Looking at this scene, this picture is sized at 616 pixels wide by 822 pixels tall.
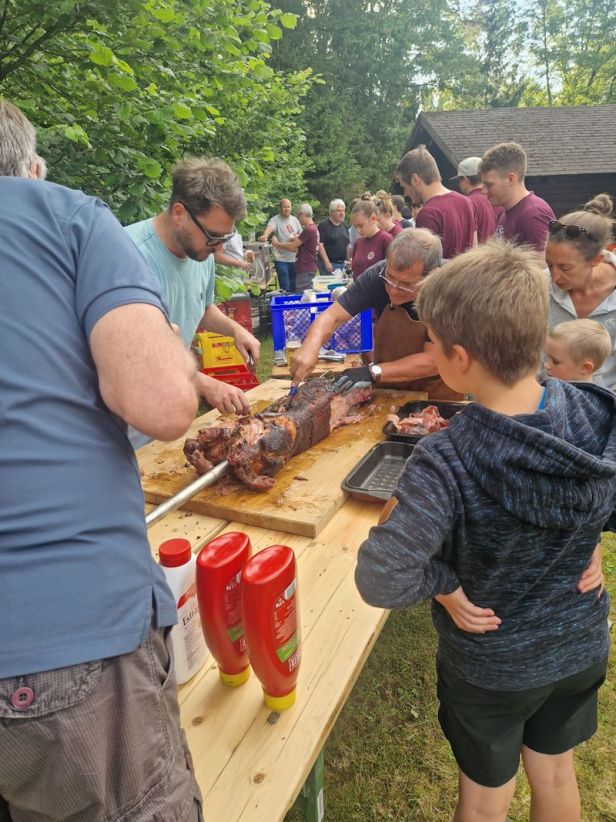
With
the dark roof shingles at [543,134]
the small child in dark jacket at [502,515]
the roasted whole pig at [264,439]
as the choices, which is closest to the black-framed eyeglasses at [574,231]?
the roasted whole pig at [264,439]

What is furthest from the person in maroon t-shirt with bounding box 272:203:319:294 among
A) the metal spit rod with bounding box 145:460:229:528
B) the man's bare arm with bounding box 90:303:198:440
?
the man's bare arm with bounding box 90:303:198:440

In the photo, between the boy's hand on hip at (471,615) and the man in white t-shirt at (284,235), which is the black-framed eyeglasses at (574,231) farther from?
the man in white t-shirt at (284,235)

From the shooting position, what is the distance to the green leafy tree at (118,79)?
3.73 m

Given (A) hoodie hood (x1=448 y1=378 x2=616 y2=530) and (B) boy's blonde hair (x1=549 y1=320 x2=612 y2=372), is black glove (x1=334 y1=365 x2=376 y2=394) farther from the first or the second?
(A) hoodie hood (x1=448 y1=378 x2=616 y2=530)

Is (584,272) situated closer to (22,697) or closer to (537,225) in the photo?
(537,225)

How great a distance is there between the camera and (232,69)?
15.5 feet

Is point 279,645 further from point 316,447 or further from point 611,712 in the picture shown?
point 611,712

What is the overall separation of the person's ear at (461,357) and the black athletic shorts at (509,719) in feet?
3.33

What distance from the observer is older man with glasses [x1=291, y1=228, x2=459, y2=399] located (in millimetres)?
3553

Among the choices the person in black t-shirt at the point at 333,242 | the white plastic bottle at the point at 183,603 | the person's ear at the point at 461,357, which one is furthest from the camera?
the person in black t-shirt at the point at 333,242

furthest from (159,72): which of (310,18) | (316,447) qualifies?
(310,18)

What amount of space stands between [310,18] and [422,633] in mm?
36094

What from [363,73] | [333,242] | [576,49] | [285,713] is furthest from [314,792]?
[576,49]

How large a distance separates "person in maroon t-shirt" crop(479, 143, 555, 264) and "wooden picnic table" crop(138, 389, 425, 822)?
4.33 meters
